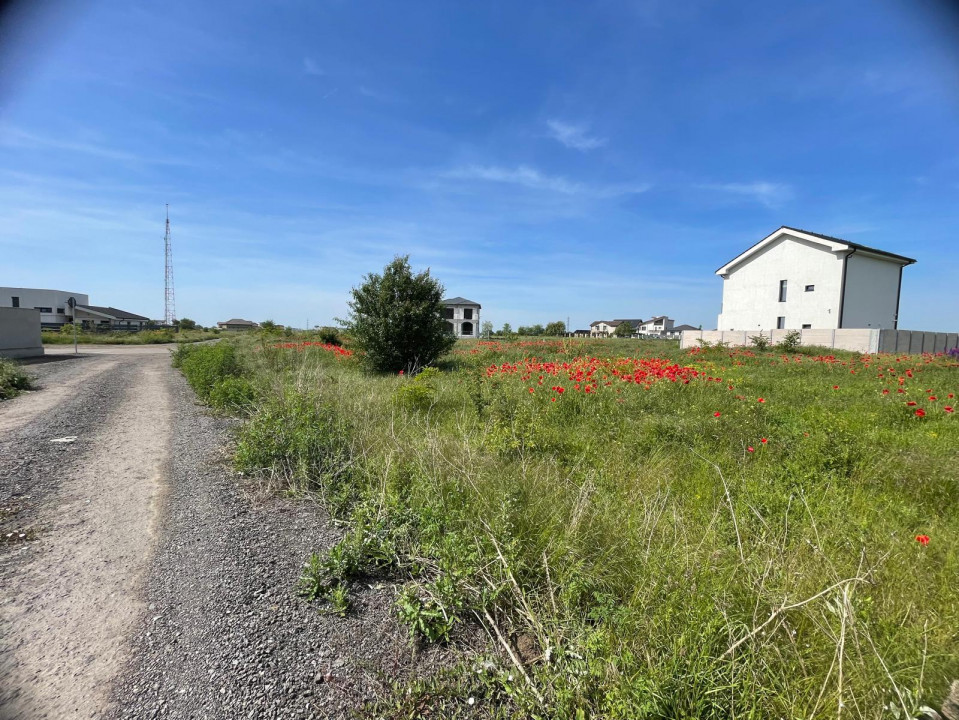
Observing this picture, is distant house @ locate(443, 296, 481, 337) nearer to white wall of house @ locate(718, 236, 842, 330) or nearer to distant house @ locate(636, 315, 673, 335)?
white wall of house @ locate(718, 236, 842, 330)

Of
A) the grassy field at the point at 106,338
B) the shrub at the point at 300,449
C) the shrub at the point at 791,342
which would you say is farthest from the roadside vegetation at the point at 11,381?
the shrub at the point at 791,342

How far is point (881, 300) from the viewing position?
3147 centimetres

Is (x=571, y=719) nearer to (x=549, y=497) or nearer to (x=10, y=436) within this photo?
(x=549, y=497)

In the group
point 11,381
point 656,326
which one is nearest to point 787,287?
point 11,381

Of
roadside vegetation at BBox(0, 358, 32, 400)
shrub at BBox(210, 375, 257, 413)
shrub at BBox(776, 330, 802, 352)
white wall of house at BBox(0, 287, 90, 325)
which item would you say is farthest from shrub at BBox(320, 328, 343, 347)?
white wall of house at BBox(0, 287, 90, 325)

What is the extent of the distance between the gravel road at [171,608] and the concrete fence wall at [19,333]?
60.6ft

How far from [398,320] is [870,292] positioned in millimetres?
36799

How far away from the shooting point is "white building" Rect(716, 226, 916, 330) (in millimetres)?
29562

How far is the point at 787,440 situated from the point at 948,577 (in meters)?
2.49

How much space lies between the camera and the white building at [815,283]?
1164 inches

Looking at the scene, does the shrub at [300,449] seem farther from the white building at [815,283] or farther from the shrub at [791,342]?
the white building at [815,283]

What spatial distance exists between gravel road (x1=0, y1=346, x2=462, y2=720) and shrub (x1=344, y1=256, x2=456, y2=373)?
7430 millimetres

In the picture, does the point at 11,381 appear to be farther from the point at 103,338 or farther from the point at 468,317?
the point at 468,317

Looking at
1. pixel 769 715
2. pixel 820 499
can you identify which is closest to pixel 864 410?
pixel 820 499
